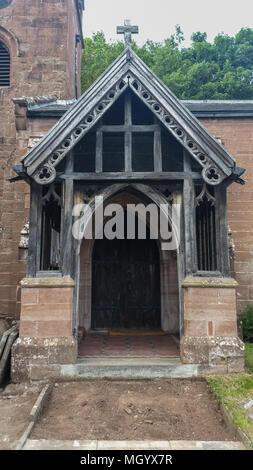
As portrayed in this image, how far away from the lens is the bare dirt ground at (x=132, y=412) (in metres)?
4.02

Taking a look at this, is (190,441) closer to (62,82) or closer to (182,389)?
(182,389)

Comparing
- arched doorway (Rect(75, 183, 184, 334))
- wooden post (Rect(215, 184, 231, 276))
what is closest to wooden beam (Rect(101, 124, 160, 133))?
wooden post (Rect(215, 184, 231, 276))

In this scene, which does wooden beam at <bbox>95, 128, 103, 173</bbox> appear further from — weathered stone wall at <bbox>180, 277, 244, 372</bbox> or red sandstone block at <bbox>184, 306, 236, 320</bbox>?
red sandstone block at <bbox>184, 306, 236, 320</bbox>

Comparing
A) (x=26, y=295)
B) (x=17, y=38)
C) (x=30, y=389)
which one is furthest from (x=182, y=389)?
(x=17, y=38)

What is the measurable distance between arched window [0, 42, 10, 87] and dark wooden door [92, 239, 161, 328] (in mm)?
6858

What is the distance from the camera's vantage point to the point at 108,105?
6180mm

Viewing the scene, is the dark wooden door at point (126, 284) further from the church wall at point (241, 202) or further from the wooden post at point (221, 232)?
the wooden post at point (221, 232)

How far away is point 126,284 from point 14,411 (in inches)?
206

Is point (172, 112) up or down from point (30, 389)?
up

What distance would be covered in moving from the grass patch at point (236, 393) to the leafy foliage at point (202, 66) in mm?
17830

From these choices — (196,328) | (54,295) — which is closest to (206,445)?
(196,328)

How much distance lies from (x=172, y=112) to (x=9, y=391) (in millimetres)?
5388

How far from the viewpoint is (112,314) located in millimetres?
9398

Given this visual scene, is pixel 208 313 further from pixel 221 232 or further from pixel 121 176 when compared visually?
pixel 121 176
